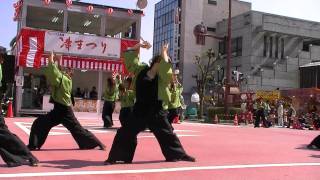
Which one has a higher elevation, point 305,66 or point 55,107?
point 305,66

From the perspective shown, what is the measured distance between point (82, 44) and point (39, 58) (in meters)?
2.42

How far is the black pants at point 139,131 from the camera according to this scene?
7.75 metres

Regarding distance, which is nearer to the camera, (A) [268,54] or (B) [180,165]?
(B) [180,165]

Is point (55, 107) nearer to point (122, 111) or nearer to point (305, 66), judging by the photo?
point (122, 111)

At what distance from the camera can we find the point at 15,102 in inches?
979

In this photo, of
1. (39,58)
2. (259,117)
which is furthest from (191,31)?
(39,58)

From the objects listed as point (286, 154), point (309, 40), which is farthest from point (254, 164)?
point (309, 40)

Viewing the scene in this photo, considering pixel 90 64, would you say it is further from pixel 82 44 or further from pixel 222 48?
pixel 222 48

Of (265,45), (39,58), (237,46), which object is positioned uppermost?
(237,46)

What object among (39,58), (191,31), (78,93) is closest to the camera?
(39,58)

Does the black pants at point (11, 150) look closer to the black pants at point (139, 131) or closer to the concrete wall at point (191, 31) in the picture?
the black pants at point (139, 131)

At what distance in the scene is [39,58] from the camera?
24938 mm

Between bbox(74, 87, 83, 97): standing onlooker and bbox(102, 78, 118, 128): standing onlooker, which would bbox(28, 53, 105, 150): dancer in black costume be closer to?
bbox(102, 78, 118, 128): standing onlooker

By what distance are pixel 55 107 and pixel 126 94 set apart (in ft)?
14.4
